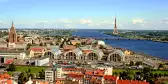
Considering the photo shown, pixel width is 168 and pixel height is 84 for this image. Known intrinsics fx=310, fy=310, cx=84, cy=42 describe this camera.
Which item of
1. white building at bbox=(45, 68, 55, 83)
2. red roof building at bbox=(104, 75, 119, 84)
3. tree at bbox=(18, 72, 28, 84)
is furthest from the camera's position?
white building at bbox=(45, 68, 55, 83)

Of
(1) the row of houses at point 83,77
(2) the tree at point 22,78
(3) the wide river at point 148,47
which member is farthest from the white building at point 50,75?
(3) the wide river at point 148,47

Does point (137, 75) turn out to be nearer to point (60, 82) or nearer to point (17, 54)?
point (60, 82)

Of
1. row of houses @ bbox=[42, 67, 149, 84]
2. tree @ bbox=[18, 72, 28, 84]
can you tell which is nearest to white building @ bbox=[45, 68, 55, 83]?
row of houses @ bbox=[42, 67, 149, 84]

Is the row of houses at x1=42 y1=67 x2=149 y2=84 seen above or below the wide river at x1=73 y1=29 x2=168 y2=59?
above

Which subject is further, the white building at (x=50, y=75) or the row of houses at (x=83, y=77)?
the white building at (x=50, y=75)

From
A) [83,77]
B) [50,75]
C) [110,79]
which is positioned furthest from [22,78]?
[110,79]

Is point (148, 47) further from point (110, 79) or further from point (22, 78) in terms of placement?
point (22, 78)

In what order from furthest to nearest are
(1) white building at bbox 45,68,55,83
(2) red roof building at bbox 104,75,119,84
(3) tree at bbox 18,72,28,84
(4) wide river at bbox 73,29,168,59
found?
(4) wide river at bbox 73,29,168,59 → (1) white building at bbox 45,68,55,83 → (3) tree at bbox 18,72,28,84 → (2) red roof building at bbox 104,75,119,84

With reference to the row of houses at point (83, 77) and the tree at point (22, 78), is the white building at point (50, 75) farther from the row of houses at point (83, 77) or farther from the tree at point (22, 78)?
the tree at point (22, 78)

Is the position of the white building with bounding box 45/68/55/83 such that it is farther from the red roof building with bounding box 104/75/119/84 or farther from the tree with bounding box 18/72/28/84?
the red roof building with bounding box 104/75/119/84

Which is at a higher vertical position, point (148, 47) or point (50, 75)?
point (50, 75)

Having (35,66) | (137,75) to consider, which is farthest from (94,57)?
(137,75)
